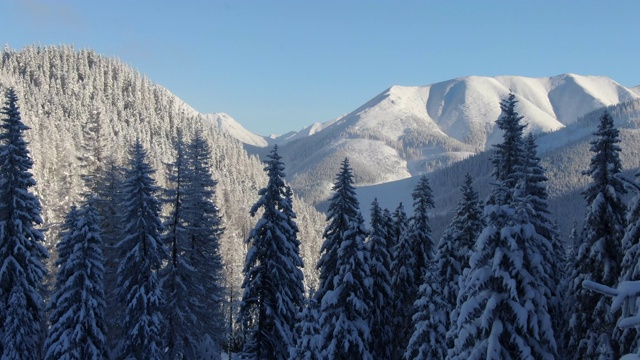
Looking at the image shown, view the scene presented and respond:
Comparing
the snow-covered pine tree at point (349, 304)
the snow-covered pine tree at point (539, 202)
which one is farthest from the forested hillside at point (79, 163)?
the snow-covered pine tree at point (539, 202)

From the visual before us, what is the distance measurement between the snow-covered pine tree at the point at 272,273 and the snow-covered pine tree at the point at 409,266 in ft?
21.5

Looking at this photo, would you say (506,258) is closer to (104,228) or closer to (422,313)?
(422,313)

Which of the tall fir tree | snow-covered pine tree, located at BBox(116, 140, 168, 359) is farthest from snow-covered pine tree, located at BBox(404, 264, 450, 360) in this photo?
snow-covered pine tree, located at BBox(116, 140, 168, 359)

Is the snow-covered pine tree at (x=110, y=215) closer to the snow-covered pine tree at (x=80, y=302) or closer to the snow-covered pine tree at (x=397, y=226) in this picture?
the snow-covered pine tree at (x=80, y=302)

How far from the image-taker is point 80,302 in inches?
1024

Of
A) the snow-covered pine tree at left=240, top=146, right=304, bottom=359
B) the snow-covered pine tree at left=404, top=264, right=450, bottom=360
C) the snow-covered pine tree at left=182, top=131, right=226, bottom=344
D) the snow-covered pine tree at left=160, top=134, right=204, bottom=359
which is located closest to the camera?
the snow-covered pine tree at left=404, top=264, right=450, bottom=360

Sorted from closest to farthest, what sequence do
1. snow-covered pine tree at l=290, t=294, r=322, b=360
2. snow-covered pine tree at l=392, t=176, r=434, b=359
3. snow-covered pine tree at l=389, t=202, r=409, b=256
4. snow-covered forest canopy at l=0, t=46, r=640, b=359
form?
snow-covered forest canopy at l=0, t=46, r=640, b=359, snow-covered pine tree at l=290, t=294, r=322, b=360, snow-covered pine tree at l=392, t=176, r=434, b=359, snow-covered pine tree at l=389, t=202, r=409, b=256

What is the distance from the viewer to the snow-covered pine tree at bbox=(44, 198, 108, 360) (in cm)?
2547

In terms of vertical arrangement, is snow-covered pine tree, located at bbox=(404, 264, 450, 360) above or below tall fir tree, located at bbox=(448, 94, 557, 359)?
below

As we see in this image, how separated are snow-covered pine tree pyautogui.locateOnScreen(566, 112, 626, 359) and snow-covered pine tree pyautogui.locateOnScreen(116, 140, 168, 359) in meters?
20.7

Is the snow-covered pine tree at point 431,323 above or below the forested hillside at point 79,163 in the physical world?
below

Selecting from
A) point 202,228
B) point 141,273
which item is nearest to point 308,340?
point 141,273

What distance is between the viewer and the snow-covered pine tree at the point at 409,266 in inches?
1214

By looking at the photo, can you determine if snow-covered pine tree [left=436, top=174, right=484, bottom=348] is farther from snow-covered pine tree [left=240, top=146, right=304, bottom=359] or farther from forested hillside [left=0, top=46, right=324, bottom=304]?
forested hillside [left=0, top=46, right=324, bottom=304]
